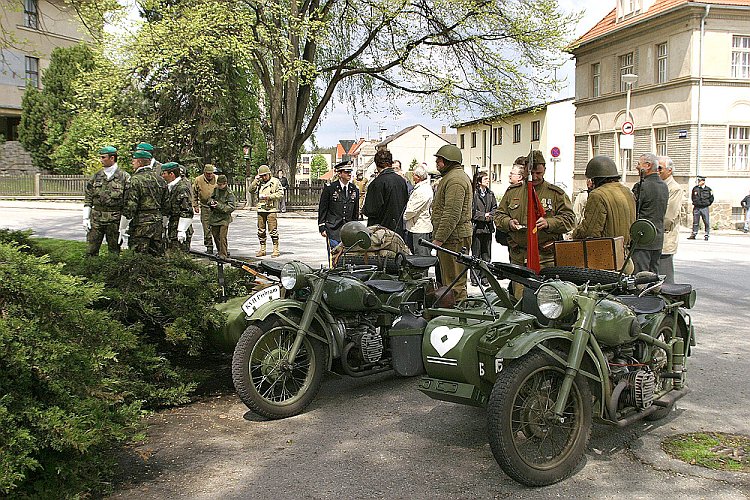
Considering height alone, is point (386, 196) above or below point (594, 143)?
below

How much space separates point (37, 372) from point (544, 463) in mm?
2733

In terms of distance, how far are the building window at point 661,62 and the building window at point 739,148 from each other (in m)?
3.90

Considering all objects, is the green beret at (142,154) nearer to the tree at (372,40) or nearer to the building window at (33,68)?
the tree at (372,40)

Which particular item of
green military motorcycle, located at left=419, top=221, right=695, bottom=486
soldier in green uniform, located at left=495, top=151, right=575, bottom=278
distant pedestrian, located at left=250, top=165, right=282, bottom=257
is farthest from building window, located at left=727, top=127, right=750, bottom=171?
green military motorcycle, located at left=419, top=221, right=695, bottom=486

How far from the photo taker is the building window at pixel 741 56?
31328 mm

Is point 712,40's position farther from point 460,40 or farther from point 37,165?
point 37,165

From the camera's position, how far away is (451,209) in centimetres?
768

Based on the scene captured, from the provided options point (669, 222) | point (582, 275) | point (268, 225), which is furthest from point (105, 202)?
point (669, 222)

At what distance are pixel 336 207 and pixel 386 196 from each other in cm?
131

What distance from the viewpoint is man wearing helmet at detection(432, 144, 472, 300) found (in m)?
7.66

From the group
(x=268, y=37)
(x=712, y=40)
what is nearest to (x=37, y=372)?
(x=268, y=37)

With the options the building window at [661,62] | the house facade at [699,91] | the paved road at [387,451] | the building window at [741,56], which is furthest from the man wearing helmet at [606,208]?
the building window at [661,62]

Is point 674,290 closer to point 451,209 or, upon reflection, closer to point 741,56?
point 451,209

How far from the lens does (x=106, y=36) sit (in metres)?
25.3
